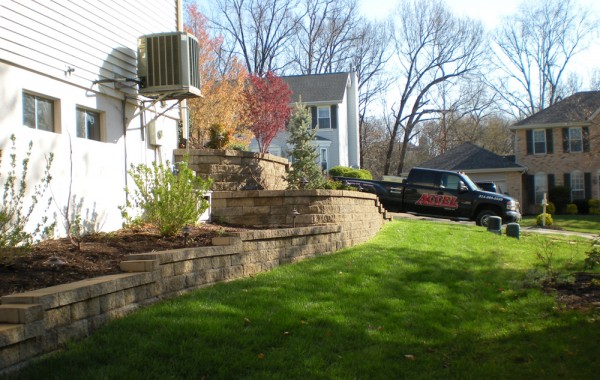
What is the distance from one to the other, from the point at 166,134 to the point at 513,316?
23.0 feet

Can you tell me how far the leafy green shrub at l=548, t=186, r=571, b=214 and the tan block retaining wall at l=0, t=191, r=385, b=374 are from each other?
78.8 feet

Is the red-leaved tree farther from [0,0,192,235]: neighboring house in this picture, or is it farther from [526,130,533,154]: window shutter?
[526,130,533,154]: window shutter

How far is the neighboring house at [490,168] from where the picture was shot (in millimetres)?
31609

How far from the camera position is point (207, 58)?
2555 cm

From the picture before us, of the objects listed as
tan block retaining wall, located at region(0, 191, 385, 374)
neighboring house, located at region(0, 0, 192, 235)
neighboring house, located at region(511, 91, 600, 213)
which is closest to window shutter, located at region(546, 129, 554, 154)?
neighboring house, located at region(511, 91, 600, 213)

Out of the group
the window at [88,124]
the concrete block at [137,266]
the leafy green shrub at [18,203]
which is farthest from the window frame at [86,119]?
the concrete block at [137,266]

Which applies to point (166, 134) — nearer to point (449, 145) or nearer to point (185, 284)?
point (185, 284)

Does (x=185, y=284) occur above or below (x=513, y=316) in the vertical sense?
above

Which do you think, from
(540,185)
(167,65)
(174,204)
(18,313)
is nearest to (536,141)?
(540,185)

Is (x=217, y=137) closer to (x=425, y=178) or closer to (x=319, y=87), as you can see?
(x=425, y=178)

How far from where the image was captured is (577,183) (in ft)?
105

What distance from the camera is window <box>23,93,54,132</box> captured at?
7.17 meters

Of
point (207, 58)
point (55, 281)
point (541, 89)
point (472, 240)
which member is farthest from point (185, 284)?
point (541, 89)

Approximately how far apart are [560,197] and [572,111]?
465 centimetres
